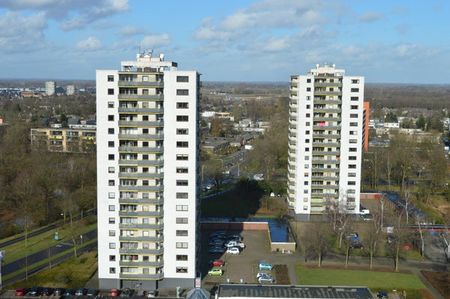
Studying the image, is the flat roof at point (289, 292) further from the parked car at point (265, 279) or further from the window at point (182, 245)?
the parked car at point (265, 279)

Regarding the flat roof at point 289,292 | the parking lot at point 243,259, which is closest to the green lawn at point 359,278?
the parking lot at point 243,259

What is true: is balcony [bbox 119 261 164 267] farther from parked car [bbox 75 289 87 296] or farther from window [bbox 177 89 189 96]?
window [bbox 177 89 189 96]

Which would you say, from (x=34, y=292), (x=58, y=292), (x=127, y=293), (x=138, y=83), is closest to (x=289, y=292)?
(x=127, y=293)

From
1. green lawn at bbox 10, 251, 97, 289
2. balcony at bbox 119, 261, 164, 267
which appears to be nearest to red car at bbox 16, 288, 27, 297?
green lawn at bbox 10, 251, 97, 289

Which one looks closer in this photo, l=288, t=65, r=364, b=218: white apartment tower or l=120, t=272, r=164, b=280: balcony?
l=120, t=272, r=164, b=280: balcony

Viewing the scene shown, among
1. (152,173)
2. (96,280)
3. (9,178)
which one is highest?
(152,173)

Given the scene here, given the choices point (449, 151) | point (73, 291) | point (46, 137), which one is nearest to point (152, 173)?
point (73, 291)

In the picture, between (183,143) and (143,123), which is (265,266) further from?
(143,123)

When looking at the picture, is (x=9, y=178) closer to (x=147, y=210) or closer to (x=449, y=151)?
(x=147, y=210)
